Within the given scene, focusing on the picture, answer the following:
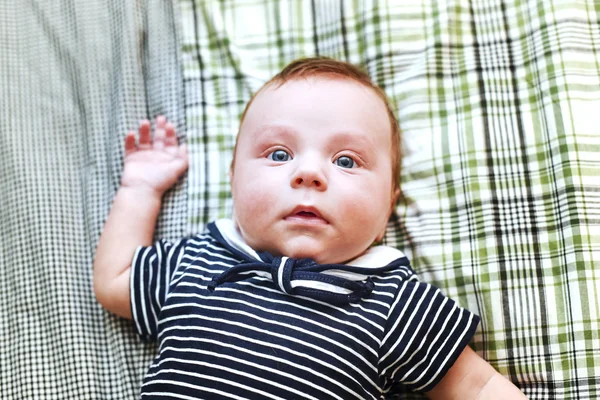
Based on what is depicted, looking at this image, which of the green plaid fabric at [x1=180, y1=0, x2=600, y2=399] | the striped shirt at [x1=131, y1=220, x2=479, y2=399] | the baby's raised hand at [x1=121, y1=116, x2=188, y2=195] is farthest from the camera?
the baby's raised hand at [x1=121, y1=116, x2=188, y2=195]

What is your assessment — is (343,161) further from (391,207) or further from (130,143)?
(130,143)

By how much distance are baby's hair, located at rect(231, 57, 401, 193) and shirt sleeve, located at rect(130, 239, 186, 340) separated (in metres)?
0.25

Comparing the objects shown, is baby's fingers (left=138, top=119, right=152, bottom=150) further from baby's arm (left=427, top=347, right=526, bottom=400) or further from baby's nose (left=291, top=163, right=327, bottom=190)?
baby's arm (left=427, top=347, right=526, bottom=400)

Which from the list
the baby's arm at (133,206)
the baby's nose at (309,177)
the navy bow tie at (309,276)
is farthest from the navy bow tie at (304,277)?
the baby's arm at (133,206)

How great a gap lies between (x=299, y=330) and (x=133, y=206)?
17.5 inches

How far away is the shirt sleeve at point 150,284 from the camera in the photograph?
112cm

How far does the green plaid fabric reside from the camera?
3.55 feet

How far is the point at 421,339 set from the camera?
1002 millimetres

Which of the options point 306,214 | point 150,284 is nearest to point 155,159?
point 150,284

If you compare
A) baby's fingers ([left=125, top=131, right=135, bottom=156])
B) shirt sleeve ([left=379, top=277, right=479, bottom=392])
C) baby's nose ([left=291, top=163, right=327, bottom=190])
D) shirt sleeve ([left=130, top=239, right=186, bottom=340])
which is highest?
baby's fingers ([left=125, top=131, right=135, bottom=156])

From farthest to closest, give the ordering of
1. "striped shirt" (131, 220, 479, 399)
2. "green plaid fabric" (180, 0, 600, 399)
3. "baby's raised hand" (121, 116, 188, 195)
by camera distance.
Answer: "baby's raised hand" (121, 116, 188, 195), "green plaid fabric" (180, 0, 600, 399), "striped shirt" (131, 220, 479, 399)

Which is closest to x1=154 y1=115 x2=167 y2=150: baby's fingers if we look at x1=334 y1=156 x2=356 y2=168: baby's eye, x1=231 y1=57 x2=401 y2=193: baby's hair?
x1=231 y1=57 x2=401 y2=193: baby's hair

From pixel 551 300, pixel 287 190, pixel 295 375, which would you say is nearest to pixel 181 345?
pixel 295 375

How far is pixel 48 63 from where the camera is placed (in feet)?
4.39
